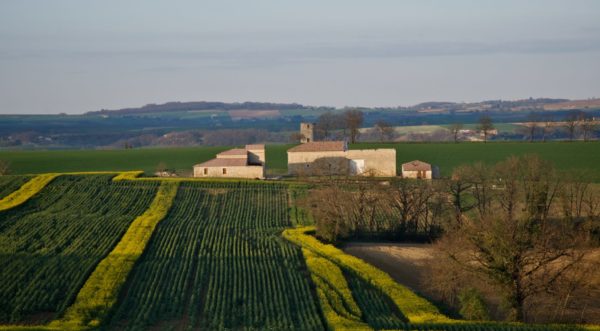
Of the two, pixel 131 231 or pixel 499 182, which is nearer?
pixel 131 231

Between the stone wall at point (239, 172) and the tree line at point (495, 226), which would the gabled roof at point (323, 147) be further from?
the tree line at point (495, 226)

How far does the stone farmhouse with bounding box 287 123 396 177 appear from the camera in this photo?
75206 millimetres

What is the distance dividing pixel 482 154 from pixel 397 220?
3421 centimetres

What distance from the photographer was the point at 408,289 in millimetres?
39125

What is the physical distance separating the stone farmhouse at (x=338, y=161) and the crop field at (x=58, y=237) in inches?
646

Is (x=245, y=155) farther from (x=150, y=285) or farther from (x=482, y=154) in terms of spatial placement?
(x=150, y=285)

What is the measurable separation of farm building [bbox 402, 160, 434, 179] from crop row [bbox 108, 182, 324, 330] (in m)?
16.9

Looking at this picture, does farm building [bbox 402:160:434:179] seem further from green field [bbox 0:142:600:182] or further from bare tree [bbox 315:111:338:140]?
bare tree [bbox 315:111:338:140]

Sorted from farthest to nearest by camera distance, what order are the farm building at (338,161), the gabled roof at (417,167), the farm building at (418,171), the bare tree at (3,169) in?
1. the farm building at (338,161)
2. the bare tree at (3,169)
3. the gabled roof at (417,167)
4. the farm building at (418,171)

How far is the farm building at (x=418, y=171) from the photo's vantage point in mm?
71688

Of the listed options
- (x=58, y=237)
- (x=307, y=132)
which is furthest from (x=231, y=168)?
(x=307, y=132)

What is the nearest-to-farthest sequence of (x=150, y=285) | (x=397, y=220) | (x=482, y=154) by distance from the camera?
(x=150, y=285) → (x=397, y=220) → (x=482, y=154)

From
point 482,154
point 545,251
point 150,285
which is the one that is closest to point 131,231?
point 150,285

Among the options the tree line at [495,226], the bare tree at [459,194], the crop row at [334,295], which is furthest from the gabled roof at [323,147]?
the crop row at [334,295]
